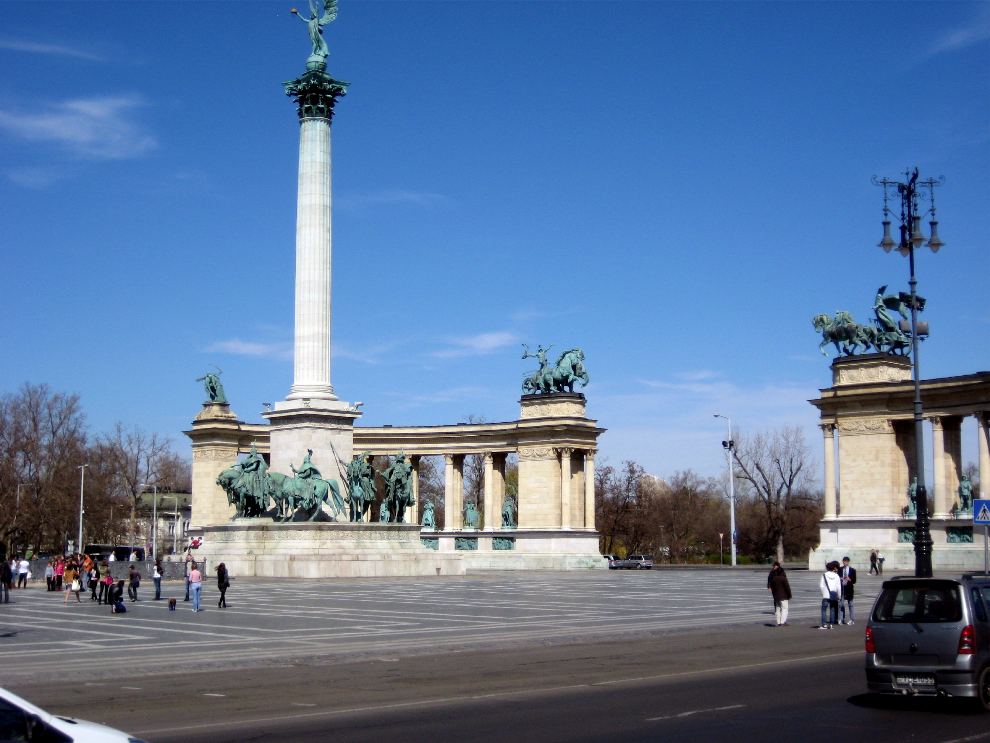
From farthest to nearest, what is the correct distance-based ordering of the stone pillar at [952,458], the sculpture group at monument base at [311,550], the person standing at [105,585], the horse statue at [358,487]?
the stone pillar at [952,458] → the horse statue at [358,487] → the sculpture group at monument base at [311,550] → the person standing at [105,585]

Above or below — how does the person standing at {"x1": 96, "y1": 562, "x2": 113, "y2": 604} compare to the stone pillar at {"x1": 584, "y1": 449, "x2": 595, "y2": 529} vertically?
below

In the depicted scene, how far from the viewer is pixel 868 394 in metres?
80.9

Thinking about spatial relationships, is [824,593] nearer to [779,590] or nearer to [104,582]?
[779,590]

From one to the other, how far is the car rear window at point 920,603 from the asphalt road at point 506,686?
1.30 meters

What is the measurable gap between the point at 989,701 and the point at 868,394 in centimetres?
6603

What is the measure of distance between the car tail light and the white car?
40.1 feet

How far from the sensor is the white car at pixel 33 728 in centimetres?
828

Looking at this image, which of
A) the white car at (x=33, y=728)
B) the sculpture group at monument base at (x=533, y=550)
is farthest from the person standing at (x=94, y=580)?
the sculpture group at monument base at (x=533, y=550)

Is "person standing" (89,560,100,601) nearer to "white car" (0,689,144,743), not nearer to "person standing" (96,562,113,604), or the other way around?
"person standing" (96,562,113,604)

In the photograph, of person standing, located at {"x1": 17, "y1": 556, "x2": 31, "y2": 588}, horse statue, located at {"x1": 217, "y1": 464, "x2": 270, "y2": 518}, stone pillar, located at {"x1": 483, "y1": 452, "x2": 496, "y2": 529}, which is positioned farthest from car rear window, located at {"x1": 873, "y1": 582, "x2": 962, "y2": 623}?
stone pillar, located at {"x1": 483, "y1": 452, "x2": 496, "y2": 529}

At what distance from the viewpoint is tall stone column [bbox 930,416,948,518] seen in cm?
7588

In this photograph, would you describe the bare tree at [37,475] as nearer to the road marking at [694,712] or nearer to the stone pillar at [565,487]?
the stone pillar at [565,487]

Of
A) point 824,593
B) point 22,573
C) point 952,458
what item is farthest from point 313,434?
point 952,458

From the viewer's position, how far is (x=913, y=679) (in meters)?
17.4
